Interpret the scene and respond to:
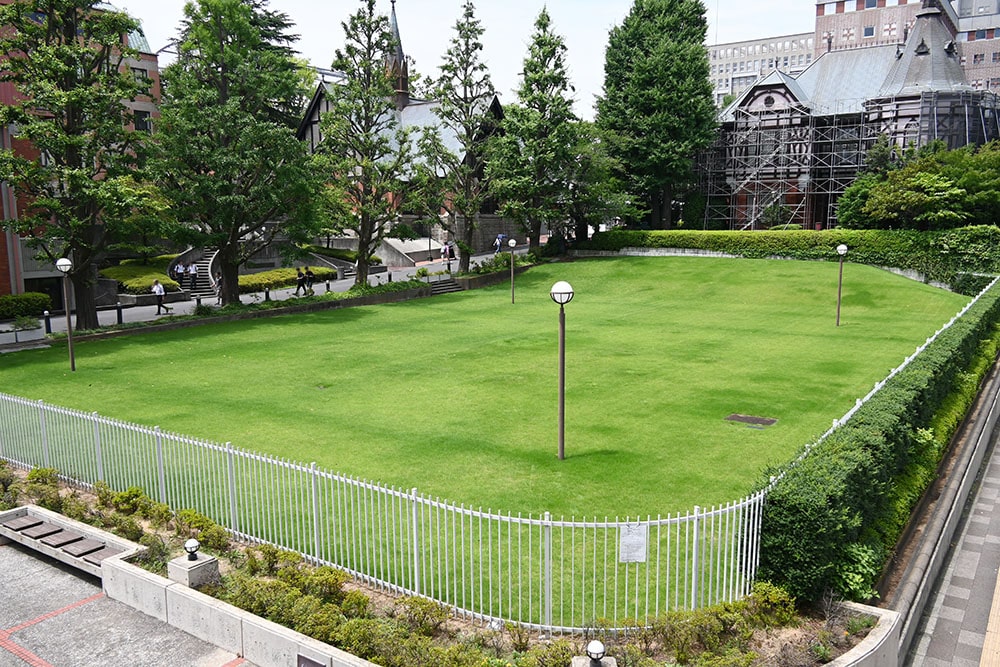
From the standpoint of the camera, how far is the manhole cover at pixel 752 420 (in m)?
16.9

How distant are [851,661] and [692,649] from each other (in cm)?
158

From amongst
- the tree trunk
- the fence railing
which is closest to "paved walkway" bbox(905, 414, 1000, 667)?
the fence railing

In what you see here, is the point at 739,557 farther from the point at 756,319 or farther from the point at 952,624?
the point at 756,319

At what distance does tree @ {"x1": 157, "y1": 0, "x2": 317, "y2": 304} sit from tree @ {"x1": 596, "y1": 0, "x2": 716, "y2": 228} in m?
27.6

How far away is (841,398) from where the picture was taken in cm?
1914

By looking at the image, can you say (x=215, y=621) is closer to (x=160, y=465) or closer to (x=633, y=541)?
(x=160, y=465)

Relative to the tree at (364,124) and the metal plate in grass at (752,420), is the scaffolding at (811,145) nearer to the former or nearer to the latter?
the tree at (364,124)

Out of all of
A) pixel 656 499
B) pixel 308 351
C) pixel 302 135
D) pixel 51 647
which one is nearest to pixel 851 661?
pixel 656 499

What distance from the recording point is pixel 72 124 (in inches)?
1099

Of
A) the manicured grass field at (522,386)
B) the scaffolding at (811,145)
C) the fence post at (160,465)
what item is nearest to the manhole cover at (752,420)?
the manicured grass field at (522,386)

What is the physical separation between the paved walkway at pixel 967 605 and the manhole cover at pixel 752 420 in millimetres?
4286

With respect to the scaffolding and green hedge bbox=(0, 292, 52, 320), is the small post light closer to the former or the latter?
green hedge bbox=(0, 292, 52, 320)

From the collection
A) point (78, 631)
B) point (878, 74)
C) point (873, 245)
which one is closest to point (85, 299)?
point (78, 631)

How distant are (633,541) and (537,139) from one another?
4219 centimetres
